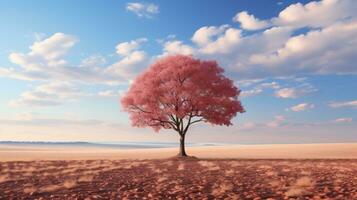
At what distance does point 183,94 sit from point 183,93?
171mm

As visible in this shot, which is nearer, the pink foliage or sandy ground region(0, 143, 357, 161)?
the pink foliage

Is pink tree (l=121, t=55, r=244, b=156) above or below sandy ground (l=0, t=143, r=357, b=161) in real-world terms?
above

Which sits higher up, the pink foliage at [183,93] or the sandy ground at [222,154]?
the pink foliage at [183,93]

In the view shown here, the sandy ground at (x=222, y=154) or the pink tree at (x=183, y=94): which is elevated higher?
the pink tree at (x=183, y=94)

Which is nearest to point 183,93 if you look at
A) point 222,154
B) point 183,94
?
point 183,94

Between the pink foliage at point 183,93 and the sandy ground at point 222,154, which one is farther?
the sandy ground at point 222,154

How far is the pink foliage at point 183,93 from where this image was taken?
4938 cm

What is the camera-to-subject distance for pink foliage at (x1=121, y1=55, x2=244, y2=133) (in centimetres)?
4938

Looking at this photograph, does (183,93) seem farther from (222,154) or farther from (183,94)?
(222,154)

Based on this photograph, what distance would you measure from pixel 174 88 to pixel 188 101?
92.2 inches

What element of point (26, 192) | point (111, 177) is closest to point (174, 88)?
point (111, 177)

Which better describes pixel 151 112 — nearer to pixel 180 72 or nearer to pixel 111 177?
pixel 180 72

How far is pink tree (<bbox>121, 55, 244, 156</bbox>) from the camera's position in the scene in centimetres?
4938

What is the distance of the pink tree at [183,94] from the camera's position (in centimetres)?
4938
